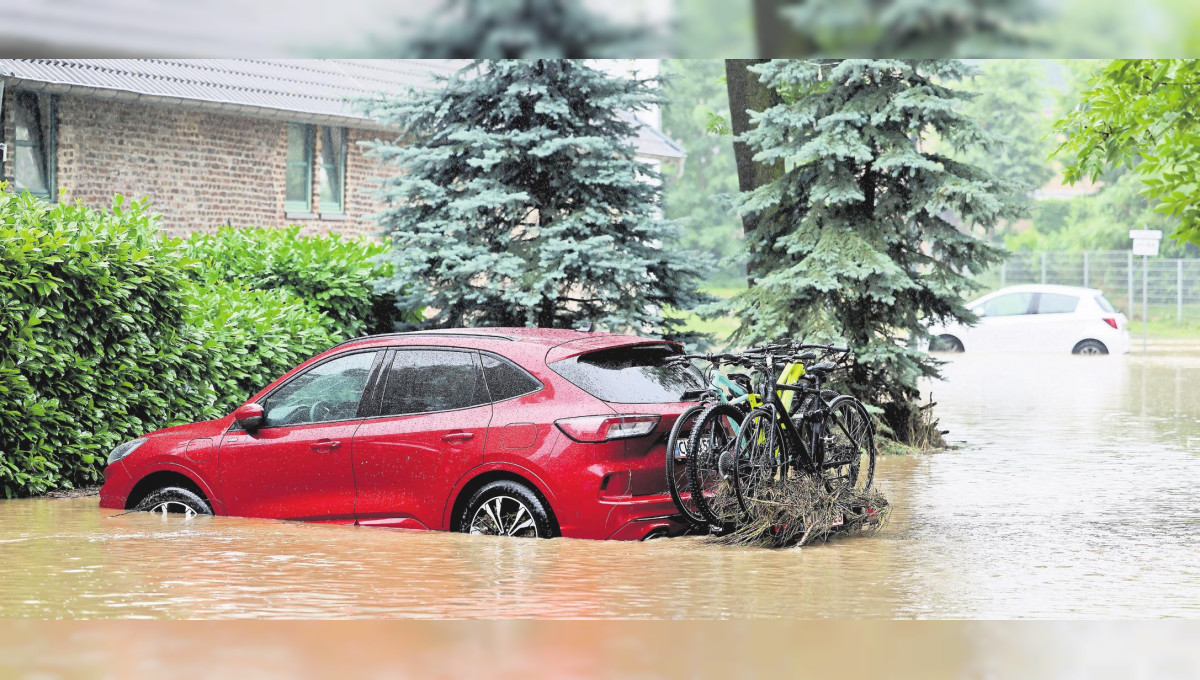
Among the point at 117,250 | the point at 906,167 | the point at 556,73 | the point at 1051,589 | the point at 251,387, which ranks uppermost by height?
the point at 556,73

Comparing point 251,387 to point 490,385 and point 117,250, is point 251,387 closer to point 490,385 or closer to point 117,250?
point 117,250

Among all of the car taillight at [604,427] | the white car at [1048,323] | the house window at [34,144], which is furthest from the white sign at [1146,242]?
the car taillight at [604,427]

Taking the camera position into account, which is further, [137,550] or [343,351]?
[343,351]

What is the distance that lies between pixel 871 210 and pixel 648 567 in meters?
9.05

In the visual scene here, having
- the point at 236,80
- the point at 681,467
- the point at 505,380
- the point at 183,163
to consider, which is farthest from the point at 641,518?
the point at 236,80

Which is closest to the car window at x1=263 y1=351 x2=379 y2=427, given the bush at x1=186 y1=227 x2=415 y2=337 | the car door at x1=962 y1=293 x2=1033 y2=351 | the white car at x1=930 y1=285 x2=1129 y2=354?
the bush at x1=186 y1=227 x2=415 y2=337

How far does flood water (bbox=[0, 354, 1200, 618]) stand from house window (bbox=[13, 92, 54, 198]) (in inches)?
462

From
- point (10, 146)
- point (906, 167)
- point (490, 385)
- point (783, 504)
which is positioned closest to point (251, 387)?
point (490, 385)

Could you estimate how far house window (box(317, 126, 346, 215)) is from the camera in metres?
26.6

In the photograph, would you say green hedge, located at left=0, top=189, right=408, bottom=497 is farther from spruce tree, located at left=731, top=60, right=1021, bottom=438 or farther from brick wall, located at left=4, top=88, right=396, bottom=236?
brick wall, located at left=4, top=88, right=396, bottom=236

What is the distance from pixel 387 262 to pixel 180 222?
9.29m

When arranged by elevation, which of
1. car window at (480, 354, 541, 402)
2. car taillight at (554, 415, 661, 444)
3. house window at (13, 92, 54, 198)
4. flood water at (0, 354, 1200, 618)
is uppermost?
house window at (13, 92, 54, 198)

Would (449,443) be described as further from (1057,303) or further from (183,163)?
(1057,303)

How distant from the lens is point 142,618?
633cm
